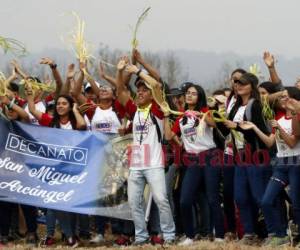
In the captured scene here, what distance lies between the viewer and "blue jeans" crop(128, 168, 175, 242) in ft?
29.5

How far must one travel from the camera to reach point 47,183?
9852 millimetres

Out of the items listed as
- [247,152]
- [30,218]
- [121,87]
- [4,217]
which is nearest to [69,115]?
[121,87]

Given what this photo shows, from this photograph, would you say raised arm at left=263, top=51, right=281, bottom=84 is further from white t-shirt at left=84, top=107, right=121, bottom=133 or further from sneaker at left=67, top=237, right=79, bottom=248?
sneaker at left=67, top=237, right=79, bottom=248

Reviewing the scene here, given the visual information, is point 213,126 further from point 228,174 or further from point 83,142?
point 83,142

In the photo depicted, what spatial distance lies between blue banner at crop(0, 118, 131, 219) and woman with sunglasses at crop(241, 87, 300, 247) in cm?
213

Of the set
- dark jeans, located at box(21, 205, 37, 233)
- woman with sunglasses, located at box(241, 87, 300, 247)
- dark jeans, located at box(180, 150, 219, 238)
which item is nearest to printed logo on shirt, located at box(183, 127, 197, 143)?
dark jeans, located at box(180, 150, 219, 238)

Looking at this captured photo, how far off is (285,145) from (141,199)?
6.73ft

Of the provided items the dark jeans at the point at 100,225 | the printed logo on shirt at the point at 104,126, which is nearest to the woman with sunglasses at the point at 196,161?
the printed logo on shirt at the point at 104,126

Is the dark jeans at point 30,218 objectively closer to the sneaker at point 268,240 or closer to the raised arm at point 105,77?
the raised arm at point 105,77

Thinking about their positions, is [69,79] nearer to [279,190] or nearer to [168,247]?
[168,247]

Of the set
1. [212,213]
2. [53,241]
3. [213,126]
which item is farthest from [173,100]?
[53,241]

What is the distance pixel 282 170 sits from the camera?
27.8 ft

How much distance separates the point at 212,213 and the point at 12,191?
288 cm

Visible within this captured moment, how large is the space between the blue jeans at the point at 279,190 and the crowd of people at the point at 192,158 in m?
0.01
